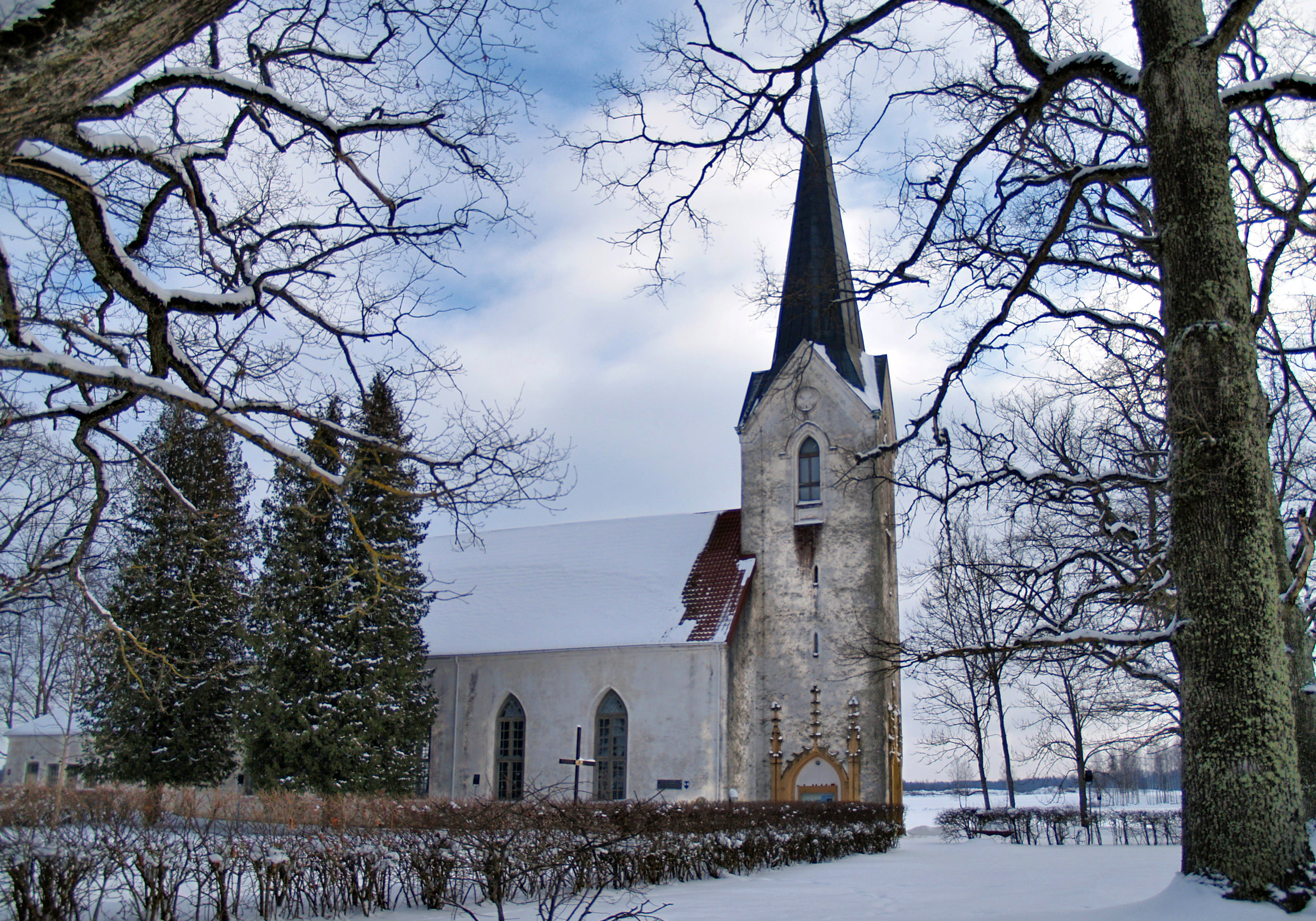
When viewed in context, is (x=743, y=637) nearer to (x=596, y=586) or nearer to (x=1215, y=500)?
(x=596, y=586)

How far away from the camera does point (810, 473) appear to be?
26.3 metres

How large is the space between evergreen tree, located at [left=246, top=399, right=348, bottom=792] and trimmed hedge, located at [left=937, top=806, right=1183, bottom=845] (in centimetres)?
1697

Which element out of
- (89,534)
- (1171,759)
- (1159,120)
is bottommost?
(1171,759)

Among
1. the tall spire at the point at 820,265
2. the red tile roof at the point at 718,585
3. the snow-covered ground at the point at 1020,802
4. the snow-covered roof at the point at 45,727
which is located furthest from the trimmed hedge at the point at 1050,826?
the snow-covered roof at the point at 45,727

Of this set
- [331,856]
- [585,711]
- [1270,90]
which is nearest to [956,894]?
[331,856]

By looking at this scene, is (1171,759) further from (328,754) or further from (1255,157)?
(1255,157)

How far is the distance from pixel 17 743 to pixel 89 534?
32105mm

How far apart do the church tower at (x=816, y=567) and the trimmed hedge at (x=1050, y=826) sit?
4.73 metres

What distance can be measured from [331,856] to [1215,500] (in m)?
7.80

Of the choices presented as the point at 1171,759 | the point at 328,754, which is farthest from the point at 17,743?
the point at 1171,759

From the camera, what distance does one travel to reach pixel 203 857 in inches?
318

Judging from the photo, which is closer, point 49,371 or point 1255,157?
point 49,371

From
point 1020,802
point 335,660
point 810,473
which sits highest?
point 810,473

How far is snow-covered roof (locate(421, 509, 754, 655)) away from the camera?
82.8 ft
